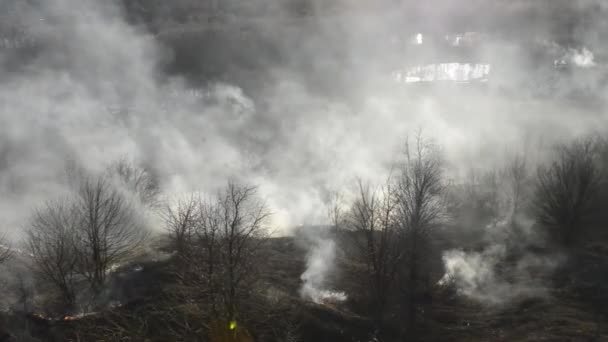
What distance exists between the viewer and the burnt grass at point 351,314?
62.4 ft

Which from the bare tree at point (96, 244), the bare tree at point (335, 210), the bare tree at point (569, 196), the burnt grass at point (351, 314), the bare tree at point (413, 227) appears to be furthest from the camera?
the bare tree at point (335, 210)

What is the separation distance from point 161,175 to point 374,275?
27.3 m

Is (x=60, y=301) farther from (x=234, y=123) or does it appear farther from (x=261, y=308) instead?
(x=234, y=123)

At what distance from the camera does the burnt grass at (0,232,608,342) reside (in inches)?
749

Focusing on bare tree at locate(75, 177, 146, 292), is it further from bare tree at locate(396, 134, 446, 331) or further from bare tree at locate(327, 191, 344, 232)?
bare tree at locate(396, 134, 446, 331)

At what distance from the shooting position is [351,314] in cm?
2141

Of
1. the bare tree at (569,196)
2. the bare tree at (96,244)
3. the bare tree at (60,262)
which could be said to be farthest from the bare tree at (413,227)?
the bare tree at (60,262)

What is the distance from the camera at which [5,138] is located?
140 feet

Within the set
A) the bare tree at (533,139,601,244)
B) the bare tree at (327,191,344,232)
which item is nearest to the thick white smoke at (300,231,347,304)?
the bare tree at (327,191,344,232)

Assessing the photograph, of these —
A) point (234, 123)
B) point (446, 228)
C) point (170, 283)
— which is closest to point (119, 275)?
point (170, 283)

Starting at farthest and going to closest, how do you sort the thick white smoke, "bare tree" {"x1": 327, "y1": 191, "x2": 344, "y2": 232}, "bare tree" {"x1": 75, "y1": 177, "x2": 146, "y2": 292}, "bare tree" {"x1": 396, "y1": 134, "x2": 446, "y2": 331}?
"bare tree" {"x1": 327, "y1": 191, "x2": 344, "y2": 232}
the thick white smoke
"bare tree" {"x1": 396, "y1": 134, "x2": 446, "y2": 331}
"bare tree" {"x1": 75, "y1": 177, "x2": 146, "y2": 292}

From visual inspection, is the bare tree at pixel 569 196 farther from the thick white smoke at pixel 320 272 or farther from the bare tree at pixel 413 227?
the thick white smoke at pixel 320 272

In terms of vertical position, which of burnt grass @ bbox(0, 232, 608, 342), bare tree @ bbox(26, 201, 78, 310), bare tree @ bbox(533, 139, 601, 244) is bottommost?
burnt grass @ bbox(0, 232, 608, 342)

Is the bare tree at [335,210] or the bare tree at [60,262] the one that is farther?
the bare tree at [335,210]
